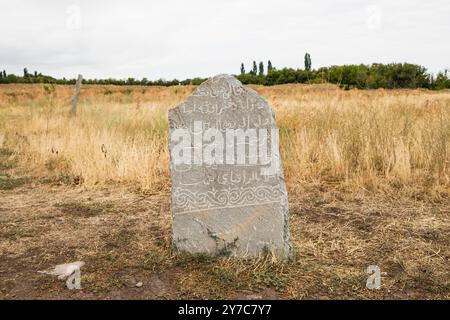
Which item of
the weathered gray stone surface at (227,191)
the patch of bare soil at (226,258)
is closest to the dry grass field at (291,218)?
the patch of bare soil at (226,258)

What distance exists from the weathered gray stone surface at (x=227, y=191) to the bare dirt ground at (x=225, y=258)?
16 centimetres

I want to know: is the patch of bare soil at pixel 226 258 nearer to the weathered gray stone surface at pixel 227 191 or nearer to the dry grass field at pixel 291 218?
the dry grass field at pixel 291 218

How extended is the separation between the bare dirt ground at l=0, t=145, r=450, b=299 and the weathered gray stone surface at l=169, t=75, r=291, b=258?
0.53 feet

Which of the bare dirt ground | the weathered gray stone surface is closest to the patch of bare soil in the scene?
the bare dirt ground

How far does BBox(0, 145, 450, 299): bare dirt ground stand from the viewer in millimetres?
3037

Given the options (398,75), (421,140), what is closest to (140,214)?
(421,140)

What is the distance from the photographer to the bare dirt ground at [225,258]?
304 cm

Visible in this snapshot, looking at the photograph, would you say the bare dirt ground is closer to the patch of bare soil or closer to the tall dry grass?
the patch of bare soil

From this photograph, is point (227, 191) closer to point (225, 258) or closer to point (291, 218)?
point (225, 258)

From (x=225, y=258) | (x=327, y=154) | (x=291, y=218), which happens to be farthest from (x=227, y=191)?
(x=327, y=154)

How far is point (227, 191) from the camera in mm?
3426

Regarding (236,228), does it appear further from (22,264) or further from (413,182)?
(413,182)

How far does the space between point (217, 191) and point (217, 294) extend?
30.9 inches
